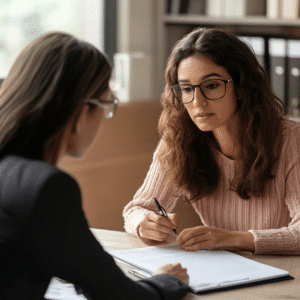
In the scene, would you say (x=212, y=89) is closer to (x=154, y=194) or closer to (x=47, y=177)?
(x=154, y=194)

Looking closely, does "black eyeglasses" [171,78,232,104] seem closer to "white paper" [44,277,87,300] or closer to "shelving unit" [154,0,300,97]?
"white paper" [44,277,87,300]

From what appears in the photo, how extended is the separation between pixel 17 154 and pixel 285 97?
220cm

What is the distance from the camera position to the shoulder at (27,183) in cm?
91

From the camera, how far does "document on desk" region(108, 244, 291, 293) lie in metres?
1.25

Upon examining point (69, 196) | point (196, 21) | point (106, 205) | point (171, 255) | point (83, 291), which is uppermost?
point (196, 21)

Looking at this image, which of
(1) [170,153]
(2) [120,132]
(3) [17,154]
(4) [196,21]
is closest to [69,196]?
(3) [17,154]

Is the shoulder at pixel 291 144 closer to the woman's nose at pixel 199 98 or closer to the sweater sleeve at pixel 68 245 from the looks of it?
the woman's nose at pixel 199 98

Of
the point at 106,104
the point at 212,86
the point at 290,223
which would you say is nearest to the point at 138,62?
the point at 212,86

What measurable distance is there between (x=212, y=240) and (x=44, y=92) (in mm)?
722

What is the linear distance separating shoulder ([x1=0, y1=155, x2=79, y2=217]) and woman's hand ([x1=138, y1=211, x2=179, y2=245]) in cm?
68

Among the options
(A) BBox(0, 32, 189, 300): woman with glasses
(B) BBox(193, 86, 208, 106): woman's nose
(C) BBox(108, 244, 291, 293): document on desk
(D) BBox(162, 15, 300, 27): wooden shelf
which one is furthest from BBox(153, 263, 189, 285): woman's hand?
(D) BBox(162, 15, 300, 27): wooden shelf

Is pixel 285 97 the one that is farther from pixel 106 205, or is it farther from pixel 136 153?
pixel 106 205

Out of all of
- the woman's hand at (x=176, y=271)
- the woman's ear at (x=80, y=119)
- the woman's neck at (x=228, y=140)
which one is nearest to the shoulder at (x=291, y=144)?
the woman's neck at (x=228, y=140)

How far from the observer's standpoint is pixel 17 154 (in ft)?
3.26
